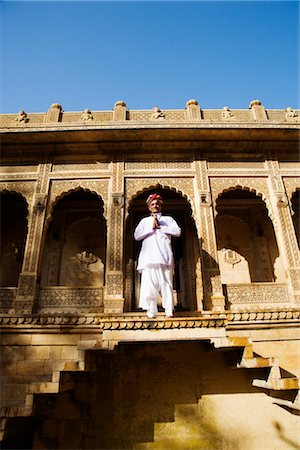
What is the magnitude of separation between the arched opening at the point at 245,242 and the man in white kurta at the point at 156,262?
345cm

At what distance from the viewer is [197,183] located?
743 centimetres

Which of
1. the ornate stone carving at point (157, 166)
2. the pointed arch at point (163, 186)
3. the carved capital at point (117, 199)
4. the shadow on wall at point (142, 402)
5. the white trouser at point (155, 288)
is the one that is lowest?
the shadow on wall at point (142, 402)

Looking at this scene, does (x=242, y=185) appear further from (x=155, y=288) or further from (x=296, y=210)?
(x=155, y=288)

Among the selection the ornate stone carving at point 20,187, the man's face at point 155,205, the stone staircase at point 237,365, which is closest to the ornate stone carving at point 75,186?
the ornate stone carving at point 20,187

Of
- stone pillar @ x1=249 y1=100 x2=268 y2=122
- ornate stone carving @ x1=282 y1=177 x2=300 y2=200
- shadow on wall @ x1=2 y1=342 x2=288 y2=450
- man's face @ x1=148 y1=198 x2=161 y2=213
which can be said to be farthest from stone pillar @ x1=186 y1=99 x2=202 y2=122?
shadow on wall @ x1=2 y1=342 x2=288 y2=450

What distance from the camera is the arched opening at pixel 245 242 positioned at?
8.60 meters

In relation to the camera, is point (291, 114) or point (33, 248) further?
point (291, 114)

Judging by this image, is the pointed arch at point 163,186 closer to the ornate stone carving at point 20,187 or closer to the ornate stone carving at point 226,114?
the ornate stone carving at point 226,114

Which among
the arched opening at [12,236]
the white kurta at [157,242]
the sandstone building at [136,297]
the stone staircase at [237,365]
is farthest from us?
the arched opening at [12,236]

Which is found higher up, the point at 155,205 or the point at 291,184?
the point at 291,184

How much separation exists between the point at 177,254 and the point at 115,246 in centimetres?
273

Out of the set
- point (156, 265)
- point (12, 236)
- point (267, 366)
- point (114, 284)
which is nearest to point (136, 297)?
point (114, 284)

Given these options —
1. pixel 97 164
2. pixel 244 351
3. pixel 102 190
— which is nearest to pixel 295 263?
pixel 244 351

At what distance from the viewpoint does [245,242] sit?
9070 mm
